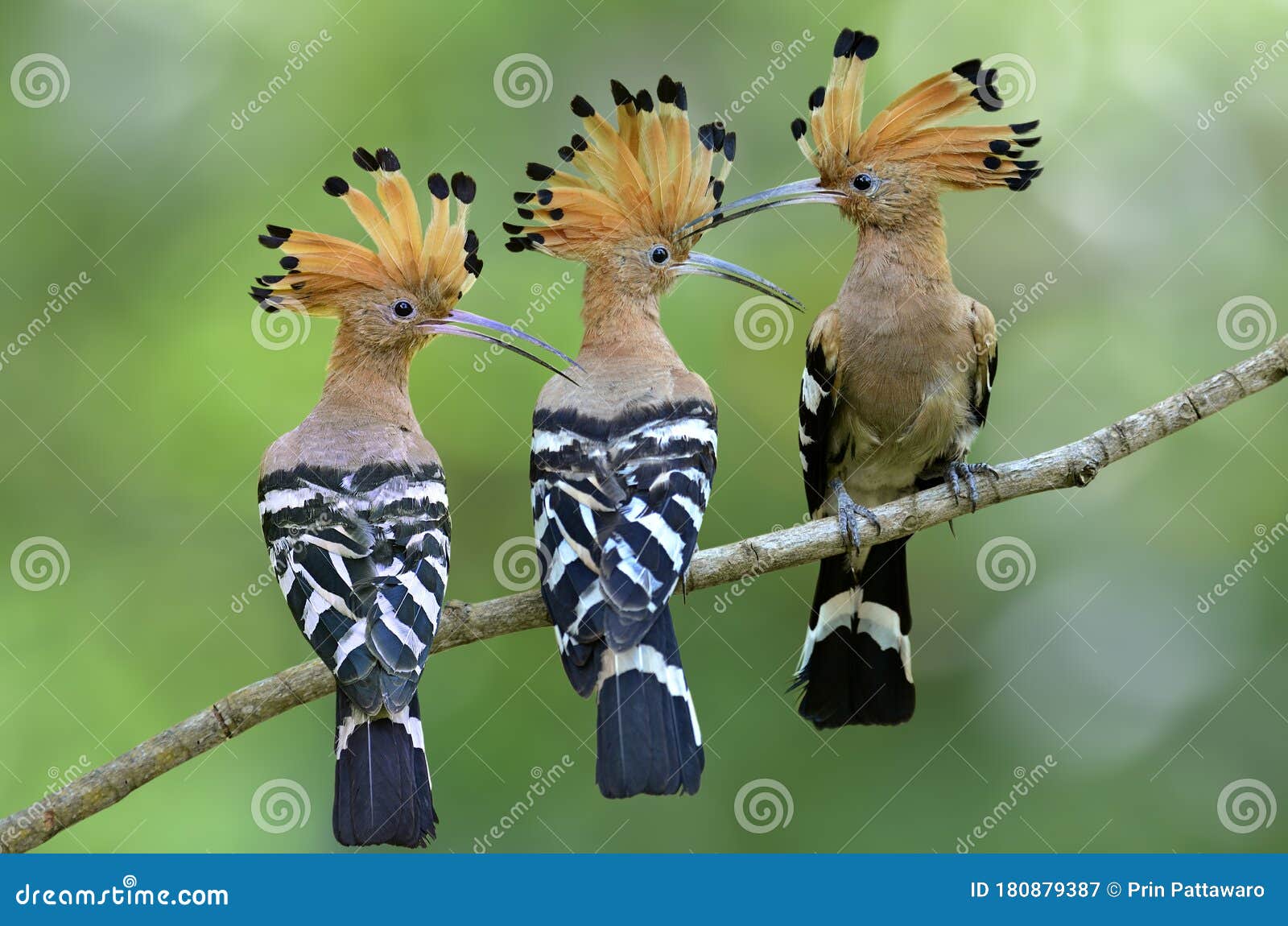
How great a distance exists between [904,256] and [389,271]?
4.50ft

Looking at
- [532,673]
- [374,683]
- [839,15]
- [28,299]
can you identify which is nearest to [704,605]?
[532,673]

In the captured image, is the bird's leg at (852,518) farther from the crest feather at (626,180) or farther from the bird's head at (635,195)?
the crest feather at (626,180)

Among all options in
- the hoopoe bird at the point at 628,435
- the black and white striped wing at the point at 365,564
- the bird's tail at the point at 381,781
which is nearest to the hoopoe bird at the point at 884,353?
the hoopoe bird at the point at 628,435

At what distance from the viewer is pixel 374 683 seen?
270 cm

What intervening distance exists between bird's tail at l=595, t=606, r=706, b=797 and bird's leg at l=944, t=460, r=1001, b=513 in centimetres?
106

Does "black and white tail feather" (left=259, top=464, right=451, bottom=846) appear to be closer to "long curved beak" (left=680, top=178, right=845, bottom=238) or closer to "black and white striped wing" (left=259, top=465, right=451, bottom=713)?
"black and white striped wing" (left=259, top=465, right=451, bottom=713)

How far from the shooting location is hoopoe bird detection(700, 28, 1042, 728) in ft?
11.1

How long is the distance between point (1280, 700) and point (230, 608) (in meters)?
4.11

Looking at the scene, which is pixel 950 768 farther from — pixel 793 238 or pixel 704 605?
pixel 793 238

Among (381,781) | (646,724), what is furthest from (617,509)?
(381,781)

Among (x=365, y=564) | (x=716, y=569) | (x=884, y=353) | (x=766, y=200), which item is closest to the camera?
(x=365, y=564)

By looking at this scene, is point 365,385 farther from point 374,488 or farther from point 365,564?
point 365,564

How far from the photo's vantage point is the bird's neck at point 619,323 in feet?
11.5

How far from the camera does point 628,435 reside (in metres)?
3.22
